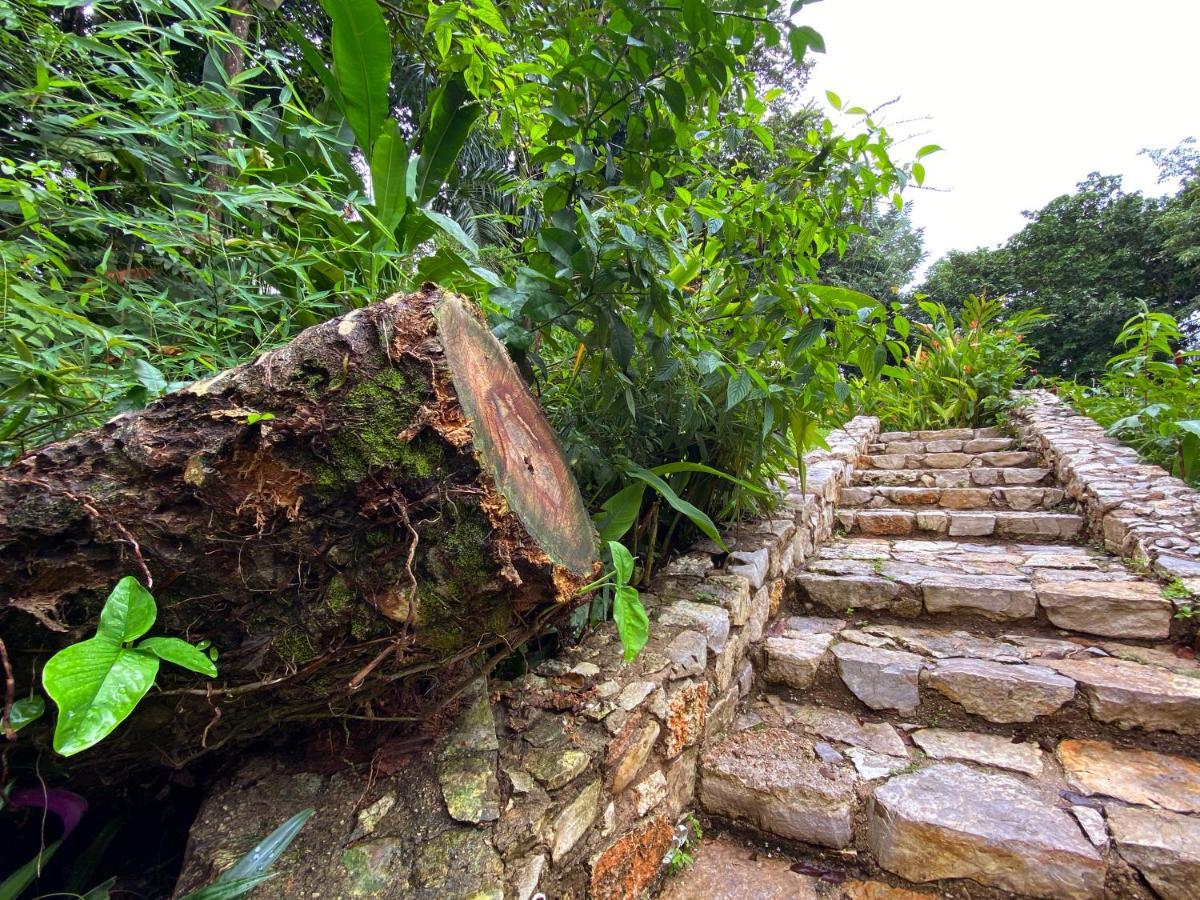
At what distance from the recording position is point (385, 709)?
87 cm

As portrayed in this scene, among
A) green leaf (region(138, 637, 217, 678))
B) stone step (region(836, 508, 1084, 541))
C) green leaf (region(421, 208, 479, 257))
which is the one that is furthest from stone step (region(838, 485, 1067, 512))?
green leaf (region(138, 637, 217, 678))

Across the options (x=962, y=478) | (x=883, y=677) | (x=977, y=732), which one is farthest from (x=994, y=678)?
(x=962, y=478)

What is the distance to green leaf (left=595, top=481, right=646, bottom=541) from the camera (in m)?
1.06

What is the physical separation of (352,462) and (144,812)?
0.87m

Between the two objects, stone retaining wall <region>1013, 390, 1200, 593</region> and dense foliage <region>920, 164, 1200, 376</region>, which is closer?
stone retaining wall <region>1013, 390, 1200, 593</region>

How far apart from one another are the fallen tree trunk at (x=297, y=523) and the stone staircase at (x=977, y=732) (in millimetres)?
960

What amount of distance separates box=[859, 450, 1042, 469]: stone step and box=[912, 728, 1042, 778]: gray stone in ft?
8.23

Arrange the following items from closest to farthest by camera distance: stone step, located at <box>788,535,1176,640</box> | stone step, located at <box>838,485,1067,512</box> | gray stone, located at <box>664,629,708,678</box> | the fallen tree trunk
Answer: the fallen tree trunk → gray stone, located at <box>664,629,708,678</box> → stone step, located at <box>788,535,1176,640</box> → stone step, located at <box>838,485,1067,512</box>

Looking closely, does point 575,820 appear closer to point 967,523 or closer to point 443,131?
point 443,131

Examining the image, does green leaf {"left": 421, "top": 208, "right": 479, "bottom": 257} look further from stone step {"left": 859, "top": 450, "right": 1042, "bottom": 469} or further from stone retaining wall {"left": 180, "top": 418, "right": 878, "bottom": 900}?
stone step {"left": 859, "top": 450, "right": 1042, "bottom": 469}

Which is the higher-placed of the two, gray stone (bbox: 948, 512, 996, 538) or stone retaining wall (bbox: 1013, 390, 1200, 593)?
stone retaining wall (bbox: 1013, 390, 1200, 593)

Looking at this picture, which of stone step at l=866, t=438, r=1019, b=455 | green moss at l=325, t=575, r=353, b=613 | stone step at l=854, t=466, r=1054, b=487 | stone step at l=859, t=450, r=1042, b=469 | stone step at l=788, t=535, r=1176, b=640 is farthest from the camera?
stone step at l=866, t=438, r=1019, b=455

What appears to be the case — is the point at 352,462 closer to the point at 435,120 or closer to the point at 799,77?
the point at 435,120

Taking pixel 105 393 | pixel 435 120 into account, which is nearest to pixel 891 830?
pixel 105 393
